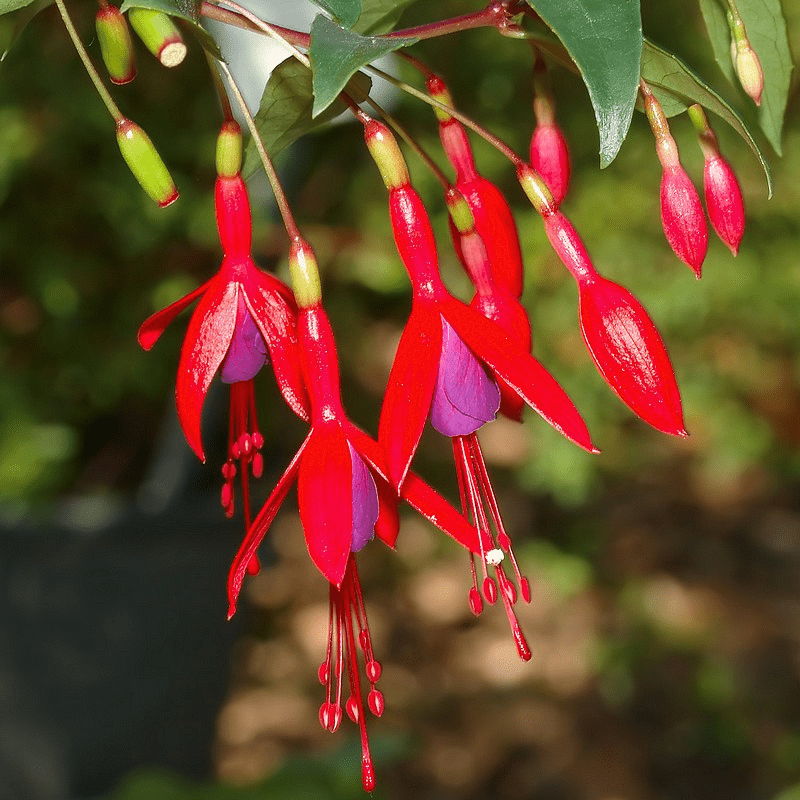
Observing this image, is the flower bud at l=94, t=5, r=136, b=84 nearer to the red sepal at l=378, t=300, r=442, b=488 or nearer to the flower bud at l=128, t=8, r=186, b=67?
the flower bud at l=128, t=8, r=186, b=67

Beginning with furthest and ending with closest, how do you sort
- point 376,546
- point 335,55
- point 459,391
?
point 376,546 < point 459,391 < point 335,55

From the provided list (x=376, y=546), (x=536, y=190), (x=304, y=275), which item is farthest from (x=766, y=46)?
(x=376, y=546)

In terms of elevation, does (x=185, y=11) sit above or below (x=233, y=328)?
above

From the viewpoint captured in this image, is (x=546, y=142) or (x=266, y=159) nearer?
(x=266, y=159)

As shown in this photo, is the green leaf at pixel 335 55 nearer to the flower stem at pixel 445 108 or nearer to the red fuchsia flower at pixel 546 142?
the flower stem at pixel 445 108

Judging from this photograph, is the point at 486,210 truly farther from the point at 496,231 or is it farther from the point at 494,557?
the point at 494,557

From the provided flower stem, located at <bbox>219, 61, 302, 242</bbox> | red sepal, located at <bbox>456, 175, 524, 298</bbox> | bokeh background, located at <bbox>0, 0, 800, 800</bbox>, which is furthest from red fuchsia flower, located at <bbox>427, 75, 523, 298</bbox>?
bokeh background, located at <bbox>0, 0, 800, 800</bbox>
